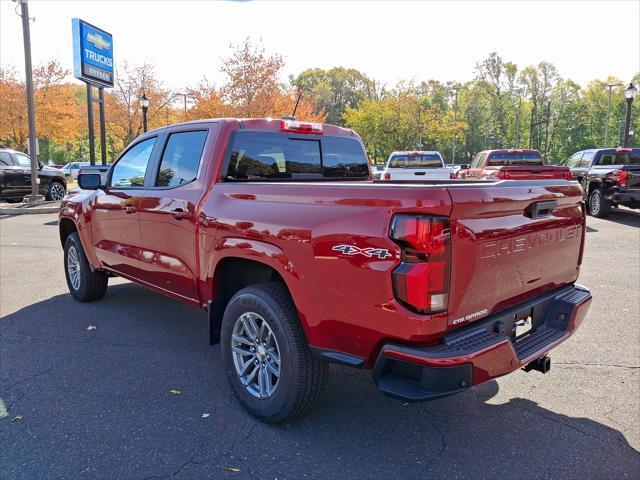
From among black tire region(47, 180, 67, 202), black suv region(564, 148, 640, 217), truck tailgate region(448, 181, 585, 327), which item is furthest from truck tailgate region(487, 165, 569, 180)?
black tire region(47, 180, 67, 202)

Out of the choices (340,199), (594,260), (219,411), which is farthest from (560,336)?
(594,260)

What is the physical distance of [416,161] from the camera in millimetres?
15797

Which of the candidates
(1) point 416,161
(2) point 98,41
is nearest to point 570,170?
(1) point 416,161

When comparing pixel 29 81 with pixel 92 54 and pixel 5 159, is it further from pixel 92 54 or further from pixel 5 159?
pixel 92 54

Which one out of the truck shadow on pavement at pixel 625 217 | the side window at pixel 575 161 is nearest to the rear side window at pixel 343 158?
the truck shadow on pavement at pixel 625 217

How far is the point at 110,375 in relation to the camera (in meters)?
3.90

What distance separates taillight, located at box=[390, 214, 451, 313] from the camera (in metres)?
2.31

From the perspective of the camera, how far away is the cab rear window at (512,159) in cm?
1542

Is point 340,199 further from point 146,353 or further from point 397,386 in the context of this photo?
point 146,353

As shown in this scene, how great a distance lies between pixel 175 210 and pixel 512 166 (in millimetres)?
10517

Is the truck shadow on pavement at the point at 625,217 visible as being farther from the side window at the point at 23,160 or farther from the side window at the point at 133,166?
the side window at the point at 23,160

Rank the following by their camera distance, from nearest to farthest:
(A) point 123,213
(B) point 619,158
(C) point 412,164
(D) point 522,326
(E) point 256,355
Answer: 1. (D) point 522,326
2. (E) point 256,355
3. (A) point 123,213
4. (B) point 619,158
5. (C) point 412,164

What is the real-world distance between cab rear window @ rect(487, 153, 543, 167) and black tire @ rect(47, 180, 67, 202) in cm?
1627

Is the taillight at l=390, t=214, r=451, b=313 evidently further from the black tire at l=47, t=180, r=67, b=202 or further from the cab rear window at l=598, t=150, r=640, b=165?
the black tire at l=47, t=180, r=67, b=202
